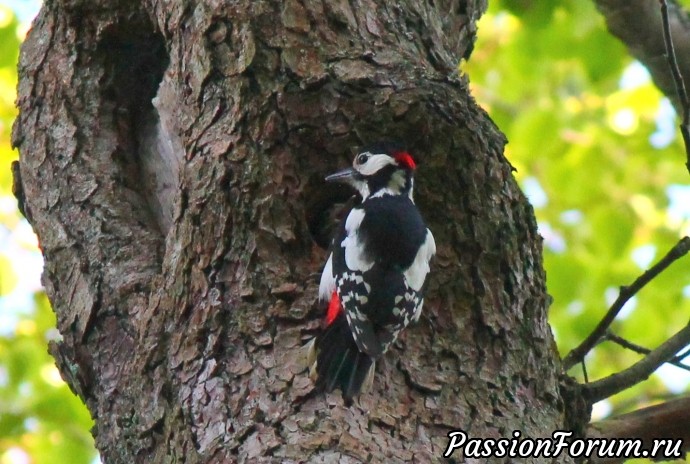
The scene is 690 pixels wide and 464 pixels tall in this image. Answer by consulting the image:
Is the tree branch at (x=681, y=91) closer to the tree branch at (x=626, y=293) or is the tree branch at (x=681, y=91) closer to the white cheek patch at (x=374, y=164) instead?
the tree branch at (x=626, y=293)

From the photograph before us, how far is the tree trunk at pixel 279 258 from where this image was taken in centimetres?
251

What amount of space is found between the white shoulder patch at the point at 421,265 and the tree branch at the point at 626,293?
0.58 m

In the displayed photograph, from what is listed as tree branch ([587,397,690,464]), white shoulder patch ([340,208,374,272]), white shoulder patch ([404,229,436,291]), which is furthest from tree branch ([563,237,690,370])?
white shoulder patch ([340,208,374,272])

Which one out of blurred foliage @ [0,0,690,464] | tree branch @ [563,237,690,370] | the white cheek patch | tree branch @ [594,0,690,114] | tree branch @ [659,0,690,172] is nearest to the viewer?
tree branch @ [659,0,690,172]

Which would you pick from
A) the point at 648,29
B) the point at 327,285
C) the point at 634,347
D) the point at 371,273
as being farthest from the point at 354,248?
the point at 648,29

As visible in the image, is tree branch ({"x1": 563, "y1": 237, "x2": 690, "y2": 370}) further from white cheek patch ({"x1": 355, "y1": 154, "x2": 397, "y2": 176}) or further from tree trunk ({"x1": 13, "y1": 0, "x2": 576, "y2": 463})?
white cheek patch ({"x1": 355, "y1": 154, "x2": 397, "y2": 176})

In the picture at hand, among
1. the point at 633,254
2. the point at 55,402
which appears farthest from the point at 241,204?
the point at 633,254

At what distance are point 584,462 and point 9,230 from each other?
5778 mm

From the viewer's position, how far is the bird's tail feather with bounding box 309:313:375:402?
8.10ft

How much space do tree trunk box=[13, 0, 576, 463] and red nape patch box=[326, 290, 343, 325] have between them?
0.19 feet

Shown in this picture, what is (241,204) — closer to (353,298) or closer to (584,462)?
(353,298)

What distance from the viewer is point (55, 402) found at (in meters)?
4.70

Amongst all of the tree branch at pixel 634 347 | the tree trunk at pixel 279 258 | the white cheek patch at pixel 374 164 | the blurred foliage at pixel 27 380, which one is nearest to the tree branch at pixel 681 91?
the tree trunk at pixel 279 258

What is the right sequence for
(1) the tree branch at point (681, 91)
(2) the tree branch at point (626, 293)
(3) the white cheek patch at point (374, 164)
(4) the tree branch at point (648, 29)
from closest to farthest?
(1) the tree branch at point (681, 91)
(2) the tree branch at point (626, 293)
(3) the white cheek patch at point (374, 164)
(4) the tree branch at point (648, 29)
